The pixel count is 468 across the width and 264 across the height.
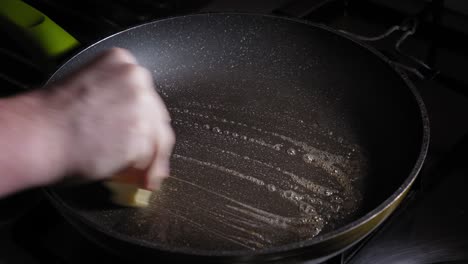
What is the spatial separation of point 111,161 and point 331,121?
0.32 metres

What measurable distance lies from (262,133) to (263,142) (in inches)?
0.6

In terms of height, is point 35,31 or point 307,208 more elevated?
point 35,31

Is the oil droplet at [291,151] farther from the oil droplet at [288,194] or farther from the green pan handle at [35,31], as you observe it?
the green pan handle at [35,31]

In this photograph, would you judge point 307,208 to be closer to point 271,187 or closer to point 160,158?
point 271,187

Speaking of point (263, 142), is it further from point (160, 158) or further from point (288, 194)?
point (160, 158)

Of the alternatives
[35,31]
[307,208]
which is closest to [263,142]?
[307,208]

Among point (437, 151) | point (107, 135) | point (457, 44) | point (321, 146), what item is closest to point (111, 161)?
point (107, 135)

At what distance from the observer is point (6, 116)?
0.45 meters

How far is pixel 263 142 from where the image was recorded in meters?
0.69

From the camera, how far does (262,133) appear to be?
27.4 inches

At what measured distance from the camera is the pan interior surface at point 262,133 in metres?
0.59

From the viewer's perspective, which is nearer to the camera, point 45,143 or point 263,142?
point 45,143

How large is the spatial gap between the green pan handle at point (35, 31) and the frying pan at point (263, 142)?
0.08 ft

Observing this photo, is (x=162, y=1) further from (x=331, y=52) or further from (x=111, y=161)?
(x=111, y=161)
